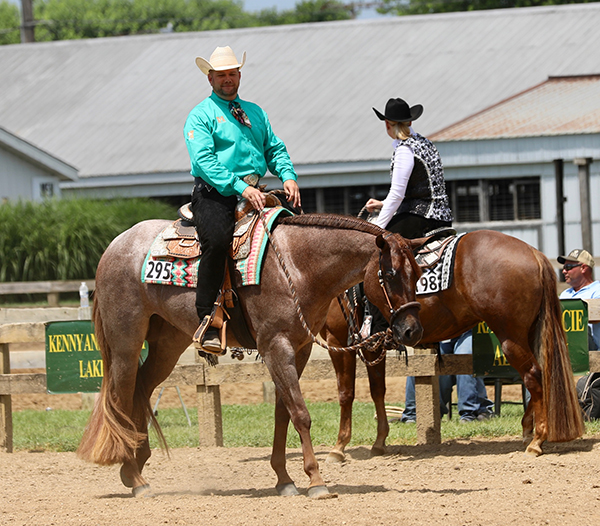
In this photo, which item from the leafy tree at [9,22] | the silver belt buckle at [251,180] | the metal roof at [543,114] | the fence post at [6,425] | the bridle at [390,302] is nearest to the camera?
the bridle at [390,302]

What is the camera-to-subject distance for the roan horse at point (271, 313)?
5.48 meters

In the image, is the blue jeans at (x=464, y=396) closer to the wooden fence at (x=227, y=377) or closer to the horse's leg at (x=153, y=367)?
the wooden fence at (x=227, y=377)

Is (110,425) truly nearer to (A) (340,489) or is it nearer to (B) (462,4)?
(A) (340,489)

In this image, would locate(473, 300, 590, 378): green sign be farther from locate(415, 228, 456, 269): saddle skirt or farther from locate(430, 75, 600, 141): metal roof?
locate(430, 75, 600, 141): metal roof

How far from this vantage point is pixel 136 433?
6312 mm

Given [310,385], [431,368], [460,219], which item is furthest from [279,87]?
[431,368]

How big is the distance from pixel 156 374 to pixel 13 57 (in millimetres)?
25792

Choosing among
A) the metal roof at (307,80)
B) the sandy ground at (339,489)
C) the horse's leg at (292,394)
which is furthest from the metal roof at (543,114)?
the horse's leg at (292,394)

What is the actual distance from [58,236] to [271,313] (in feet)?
51.4

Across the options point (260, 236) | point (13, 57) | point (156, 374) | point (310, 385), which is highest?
point (13, 57)

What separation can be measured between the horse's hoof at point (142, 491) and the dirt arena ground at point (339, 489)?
73mm

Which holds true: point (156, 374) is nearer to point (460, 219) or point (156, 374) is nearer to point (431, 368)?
point (431, 368)

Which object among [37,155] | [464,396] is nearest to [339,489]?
[464,396]

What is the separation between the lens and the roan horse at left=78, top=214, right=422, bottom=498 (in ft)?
18.0
